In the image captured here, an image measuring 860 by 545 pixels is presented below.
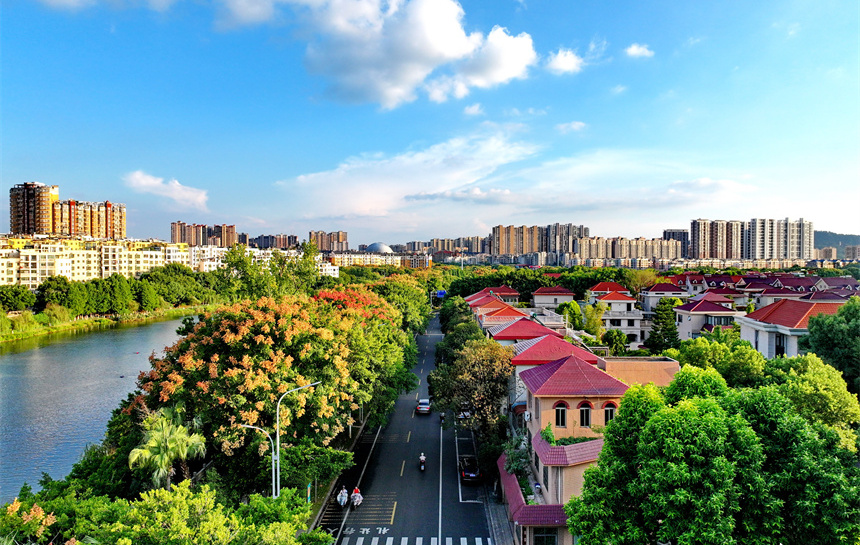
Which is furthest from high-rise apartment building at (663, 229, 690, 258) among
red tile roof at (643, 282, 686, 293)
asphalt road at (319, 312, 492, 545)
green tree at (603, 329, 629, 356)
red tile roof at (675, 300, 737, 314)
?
asphalt road at (319, 312, 492, 545)

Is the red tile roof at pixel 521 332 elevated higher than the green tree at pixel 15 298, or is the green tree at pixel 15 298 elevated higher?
the red tile roof at pixel 521 332

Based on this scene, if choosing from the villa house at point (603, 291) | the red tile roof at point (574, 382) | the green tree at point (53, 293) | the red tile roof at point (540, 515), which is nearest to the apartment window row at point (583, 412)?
the red tile roof at point (574, 382)

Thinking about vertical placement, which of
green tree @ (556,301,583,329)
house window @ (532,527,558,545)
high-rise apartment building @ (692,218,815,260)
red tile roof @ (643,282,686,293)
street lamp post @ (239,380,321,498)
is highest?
high-rise apartment building @ (692,218,815,260)

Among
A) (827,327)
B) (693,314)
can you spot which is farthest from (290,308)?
(693,314)

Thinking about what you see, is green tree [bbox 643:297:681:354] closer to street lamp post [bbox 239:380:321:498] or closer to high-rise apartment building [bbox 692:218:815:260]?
street lamp post [bbox 239:380:321:498]

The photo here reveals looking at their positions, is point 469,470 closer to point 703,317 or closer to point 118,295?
point 703,317

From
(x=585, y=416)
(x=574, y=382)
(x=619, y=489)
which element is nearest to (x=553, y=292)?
(x=585, y=416)

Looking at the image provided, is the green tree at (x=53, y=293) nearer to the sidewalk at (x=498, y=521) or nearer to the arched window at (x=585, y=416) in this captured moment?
the sidewalk at (x=498, y=521)

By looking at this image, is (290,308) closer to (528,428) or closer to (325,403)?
(325,403)
